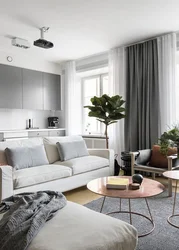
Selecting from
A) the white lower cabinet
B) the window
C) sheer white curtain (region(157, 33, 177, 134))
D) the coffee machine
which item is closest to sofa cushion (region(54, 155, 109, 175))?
sheer white curtain (region(157, 33, 177, 134))

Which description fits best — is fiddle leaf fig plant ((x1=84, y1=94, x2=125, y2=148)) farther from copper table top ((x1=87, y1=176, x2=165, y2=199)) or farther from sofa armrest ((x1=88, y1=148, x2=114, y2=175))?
copper table top ((x1=87, y1=176, x2=165, y2=199))

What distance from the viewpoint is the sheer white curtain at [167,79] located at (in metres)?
4.18

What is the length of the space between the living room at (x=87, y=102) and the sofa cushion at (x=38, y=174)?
0.01 meters

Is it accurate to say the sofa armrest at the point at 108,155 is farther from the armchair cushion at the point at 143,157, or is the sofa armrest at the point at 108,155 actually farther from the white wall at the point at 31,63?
the white wall at the point at 31,63

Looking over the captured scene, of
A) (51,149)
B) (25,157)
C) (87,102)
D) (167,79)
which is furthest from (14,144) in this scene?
(87,102)

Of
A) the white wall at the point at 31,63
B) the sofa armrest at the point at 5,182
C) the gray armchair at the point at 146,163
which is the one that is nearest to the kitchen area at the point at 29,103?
the white wall at the point at 31,63

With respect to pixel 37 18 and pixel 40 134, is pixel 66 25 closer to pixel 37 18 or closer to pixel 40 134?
pixel 37 18

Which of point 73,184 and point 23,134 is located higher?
point 23,134

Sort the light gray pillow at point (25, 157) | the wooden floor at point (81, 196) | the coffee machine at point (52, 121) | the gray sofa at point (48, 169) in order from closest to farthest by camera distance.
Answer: the gray sofa at point (48, 169)
the light gray pillow at point (25, 157)
the wooden floor at point (81, 196)
the coffee machine at point (52, 121)

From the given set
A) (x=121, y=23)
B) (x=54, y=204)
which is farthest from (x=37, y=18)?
(x=54, y=204)

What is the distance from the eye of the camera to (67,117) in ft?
20.2

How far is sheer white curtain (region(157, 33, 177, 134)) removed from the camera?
418 cm

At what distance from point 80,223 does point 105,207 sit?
139 centimetres

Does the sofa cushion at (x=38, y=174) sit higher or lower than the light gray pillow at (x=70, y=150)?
lower
